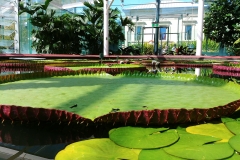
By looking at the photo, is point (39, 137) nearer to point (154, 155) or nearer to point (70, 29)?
point (154, 155)

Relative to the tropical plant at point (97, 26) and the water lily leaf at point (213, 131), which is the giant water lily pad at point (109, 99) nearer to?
the water lily leaf at point (213, 131)

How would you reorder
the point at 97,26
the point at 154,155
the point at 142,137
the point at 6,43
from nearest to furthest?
Answer: the point at 154,155
the point at 142,137
the point at 6,43
the point at 97,26

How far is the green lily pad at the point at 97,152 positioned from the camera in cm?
64

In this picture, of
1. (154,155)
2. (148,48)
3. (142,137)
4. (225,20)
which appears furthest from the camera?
(148,48)

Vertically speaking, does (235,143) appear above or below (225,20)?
below

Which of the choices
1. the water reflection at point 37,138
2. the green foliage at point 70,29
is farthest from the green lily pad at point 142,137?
the green foliage at point 70,29

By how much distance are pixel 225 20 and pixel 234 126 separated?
11.2 meters

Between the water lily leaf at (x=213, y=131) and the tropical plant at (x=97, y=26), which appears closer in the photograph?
the water lily leaf at (x=213, y=131)

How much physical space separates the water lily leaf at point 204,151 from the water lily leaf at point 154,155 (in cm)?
1

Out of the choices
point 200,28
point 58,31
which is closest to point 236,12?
point 200,28

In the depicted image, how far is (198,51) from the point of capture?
27.9ft

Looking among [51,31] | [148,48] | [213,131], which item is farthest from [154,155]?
[148,48]

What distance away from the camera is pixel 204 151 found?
0.64 m

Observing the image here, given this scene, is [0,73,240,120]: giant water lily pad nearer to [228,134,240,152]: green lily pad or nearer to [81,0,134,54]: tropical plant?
[228,134,240,152]: green lily pad
